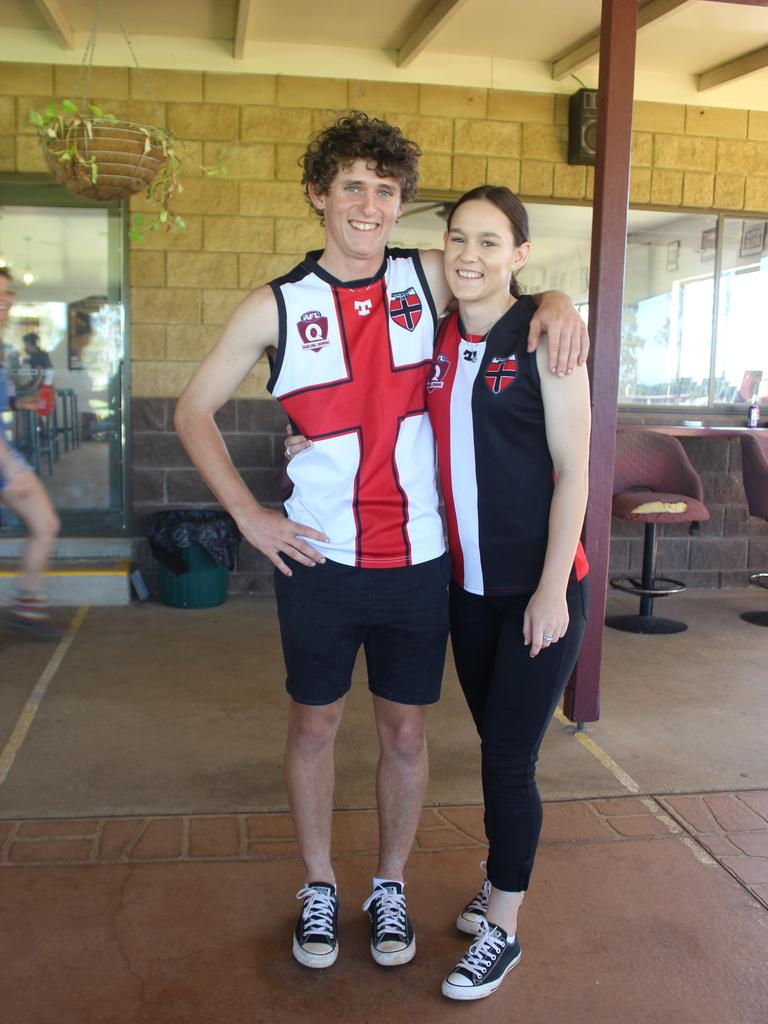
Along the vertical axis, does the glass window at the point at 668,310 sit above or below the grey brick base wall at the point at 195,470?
above

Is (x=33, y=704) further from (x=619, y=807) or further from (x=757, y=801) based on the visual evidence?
(x=757, y=801)

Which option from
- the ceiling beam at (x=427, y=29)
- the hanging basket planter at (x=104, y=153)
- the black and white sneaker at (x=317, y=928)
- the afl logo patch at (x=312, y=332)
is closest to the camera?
the afl logo patch at (x=312, y=332)

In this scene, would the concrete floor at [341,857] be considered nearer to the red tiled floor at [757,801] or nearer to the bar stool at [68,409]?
the red tiled floor at [757,801]

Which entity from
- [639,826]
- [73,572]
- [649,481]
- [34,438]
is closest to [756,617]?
[649,481]

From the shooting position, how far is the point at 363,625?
2180 mm

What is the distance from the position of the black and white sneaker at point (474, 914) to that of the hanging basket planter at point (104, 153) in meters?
3.49

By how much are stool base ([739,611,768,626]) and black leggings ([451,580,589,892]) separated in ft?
12.6

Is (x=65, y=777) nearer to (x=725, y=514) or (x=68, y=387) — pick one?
(x=68, y=387)

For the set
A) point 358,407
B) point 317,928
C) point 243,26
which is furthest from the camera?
point 243,26

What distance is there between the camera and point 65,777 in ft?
10.5

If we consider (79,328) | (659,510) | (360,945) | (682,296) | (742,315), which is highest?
(682,296)

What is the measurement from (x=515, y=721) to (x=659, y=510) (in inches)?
134

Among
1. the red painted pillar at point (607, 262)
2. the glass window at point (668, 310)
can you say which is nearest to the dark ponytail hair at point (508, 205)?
the red painted pillar at point (607, 262)

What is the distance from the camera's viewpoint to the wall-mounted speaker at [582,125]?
19.2 ft
